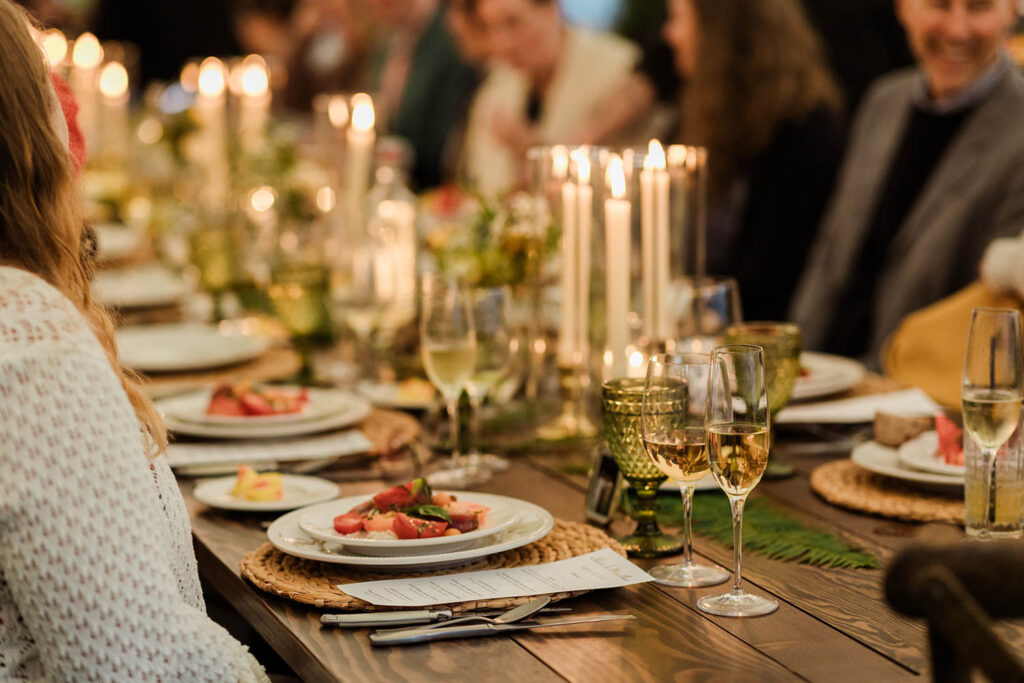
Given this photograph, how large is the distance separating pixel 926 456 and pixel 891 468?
0.05 m

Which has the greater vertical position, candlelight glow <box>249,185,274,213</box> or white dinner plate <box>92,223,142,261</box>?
candlelight glow <box>249,185,274,213</box>

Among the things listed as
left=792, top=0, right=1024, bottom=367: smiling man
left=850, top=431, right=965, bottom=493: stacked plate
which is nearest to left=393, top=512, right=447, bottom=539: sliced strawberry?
left=850, top=431, right=965, bottom=493: stacked plate

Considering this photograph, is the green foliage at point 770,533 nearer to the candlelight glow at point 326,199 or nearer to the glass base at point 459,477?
the glass base at point 459,477

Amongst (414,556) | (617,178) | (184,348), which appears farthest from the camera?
(184,348)

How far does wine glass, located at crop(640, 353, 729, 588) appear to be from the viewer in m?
1.20

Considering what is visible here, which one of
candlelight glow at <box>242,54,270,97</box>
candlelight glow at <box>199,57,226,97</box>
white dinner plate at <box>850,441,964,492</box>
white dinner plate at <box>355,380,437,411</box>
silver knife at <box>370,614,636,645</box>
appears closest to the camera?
silver knife at <box>370,614,636,645</box>

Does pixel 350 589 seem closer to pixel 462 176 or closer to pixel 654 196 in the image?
pixel 654 196

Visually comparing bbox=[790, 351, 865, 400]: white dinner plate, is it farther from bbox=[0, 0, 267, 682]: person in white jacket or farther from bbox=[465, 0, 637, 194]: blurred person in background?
bbox=[465, 0, 637, 194]: blurred person in background

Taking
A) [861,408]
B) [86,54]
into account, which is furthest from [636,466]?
[86,54]

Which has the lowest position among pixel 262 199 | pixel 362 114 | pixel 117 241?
pixel 117 241

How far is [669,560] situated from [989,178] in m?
1.98

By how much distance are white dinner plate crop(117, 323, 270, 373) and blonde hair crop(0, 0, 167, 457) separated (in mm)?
1106

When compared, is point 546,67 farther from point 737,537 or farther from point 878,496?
point 737,537

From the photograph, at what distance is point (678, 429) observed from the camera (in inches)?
48.0
